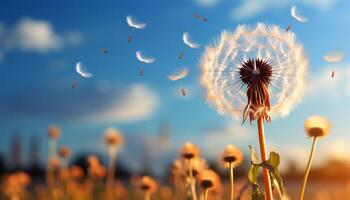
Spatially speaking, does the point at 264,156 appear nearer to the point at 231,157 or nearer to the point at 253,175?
the point at 253,175

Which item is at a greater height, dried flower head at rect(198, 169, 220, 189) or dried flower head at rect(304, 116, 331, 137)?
dried flower head at rect(304, 116, 331, 137)

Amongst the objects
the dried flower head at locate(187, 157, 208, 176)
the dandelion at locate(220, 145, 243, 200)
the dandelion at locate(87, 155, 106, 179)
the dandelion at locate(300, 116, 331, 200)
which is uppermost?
the dandelion at locate(300, 116, 331, 200)

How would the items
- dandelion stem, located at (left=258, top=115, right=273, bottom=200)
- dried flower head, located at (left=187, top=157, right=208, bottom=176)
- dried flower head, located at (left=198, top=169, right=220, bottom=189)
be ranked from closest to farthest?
1. dandelion stem, located at (left=258, top=115, right=273, bottom=200)
2. dried flower head, located at (left=198, top=169, right=220, bottom=189)
3. dried flower head, located at (left=187, top=157, right=208, bottom=176)

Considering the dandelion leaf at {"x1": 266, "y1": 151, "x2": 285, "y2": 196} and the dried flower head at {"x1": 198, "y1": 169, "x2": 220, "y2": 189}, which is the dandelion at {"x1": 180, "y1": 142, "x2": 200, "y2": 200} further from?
the dandelion leaf at {"x1": 266, "y1": 151, "x2": 285, "y2": 196}

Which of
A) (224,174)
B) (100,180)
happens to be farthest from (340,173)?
(100,180)

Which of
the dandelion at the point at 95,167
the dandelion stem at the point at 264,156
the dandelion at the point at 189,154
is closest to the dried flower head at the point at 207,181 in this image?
the dandelion at the point at 189,154

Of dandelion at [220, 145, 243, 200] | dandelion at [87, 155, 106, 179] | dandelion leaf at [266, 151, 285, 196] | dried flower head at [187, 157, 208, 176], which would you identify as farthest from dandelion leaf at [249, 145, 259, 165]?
dandelion at [87, 155, 106, 179]

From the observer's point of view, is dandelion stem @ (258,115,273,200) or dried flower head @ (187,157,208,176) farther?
dried flower head @ (187,157,208,176)

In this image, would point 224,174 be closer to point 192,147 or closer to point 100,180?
point 100,180

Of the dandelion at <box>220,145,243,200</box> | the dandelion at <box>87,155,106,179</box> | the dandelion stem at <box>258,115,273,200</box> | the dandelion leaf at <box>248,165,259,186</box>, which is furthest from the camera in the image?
the dandelion at <box>87,155,106,179</box>
